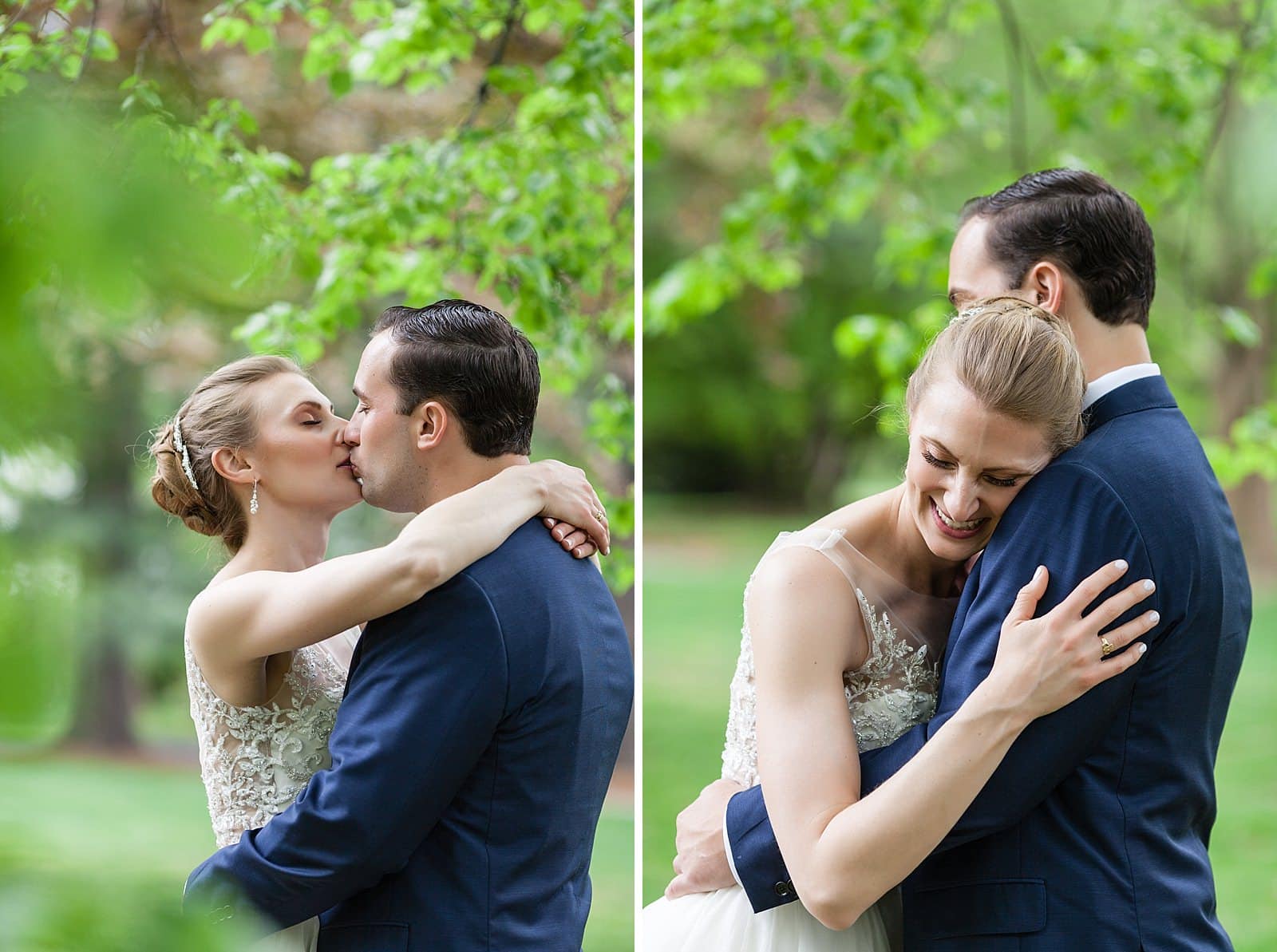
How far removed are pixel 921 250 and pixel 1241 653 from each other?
313 centimetres

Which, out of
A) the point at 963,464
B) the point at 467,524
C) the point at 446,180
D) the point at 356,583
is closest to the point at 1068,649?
the point at 963,464

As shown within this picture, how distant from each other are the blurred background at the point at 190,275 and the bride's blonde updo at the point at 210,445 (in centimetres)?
11

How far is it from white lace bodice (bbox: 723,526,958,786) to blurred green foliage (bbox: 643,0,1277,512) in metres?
0.37

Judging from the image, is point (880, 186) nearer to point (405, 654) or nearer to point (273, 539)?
point (273, 539)

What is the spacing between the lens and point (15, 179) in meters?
0.52

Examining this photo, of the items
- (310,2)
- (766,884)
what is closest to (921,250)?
(310,2)

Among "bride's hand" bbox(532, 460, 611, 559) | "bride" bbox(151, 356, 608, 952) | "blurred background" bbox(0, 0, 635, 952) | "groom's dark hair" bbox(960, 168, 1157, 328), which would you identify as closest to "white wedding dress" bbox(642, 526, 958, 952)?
"bride's hand" bbox(532, 460, 611, 559)

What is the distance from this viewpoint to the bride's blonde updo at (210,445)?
214 centimetres

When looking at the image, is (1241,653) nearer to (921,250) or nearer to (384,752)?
(384,752)

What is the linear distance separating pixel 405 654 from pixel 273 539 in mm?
388

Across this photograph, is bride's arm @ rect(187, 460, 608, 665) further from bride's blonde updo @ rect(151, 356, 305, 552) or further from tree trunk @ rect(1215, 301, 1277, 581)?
tree trunk @ rect(1215, 301, 1277, 581)

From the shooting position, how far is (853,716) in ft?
6.49

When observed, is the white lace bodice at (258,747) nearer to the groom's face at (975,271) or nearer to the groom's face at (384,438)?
the groom's face at (384,438)

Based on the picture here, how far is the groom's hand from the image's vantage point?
2119 mm
